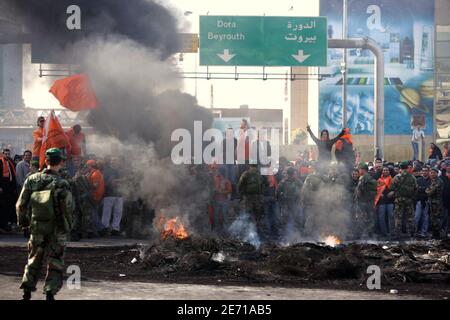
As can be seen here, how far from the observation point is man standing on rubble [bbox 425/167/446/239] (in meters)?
15.3

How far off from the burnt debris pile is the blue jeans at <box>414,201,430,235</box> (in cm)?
477

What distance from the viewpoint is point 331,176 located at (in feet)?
50.0

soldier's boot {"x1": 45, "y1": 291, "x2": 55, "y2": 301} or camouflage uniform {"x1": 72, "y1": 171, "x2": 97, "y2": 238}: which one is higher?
camouflage uniform {"x1": 72, "y1": 171, "x2": 97, "y2": 238}

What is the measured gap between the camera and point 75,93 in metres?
15.6

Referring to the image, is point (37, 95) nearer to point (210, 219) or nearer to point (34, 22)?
point (34, 22)

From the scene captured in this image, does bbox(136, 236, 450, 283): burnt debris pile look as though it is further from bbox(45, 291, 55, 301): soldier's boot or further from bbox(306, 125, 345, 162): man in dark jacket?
bbox(306, 125, 345, 162): man in dark jacket

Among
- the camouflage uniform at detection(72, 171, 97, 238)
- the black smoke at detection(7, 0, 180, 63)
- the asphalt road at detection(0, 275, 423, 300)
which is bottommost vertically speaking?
the asphalt road at detection(0, 275, 423, 300)

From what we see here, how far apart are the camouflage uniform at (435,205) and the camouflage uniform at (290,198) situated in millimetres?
3046

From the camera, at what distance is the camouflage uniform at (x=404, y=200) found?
49.7 ft

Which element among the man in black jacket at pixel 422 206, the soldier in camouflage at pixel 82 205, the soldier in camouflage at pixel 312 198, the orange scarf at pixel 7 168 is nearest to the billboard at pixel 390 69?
the man in black jacket at pixel 422 206

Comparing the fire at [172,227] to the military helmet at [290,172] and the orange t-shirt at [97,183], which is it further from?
the military helmet at [290,172]

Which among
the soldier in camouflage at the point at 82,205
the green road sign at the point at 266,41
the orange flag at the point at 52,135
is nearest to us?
the orange flag at the point at 52,135

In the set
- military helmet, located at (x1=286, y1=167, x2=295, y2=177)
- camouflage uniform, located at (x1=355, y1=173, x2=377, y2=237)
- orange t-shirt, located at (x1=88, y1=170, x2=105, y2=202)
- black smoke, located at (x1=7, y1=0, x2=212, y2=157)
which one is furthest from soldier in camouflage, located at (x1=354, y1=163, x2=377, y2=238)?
orange t-shirt, located at (x1=88, y1=170, x2=105, y2=202)

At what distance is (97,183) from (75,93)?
2.54 metres
